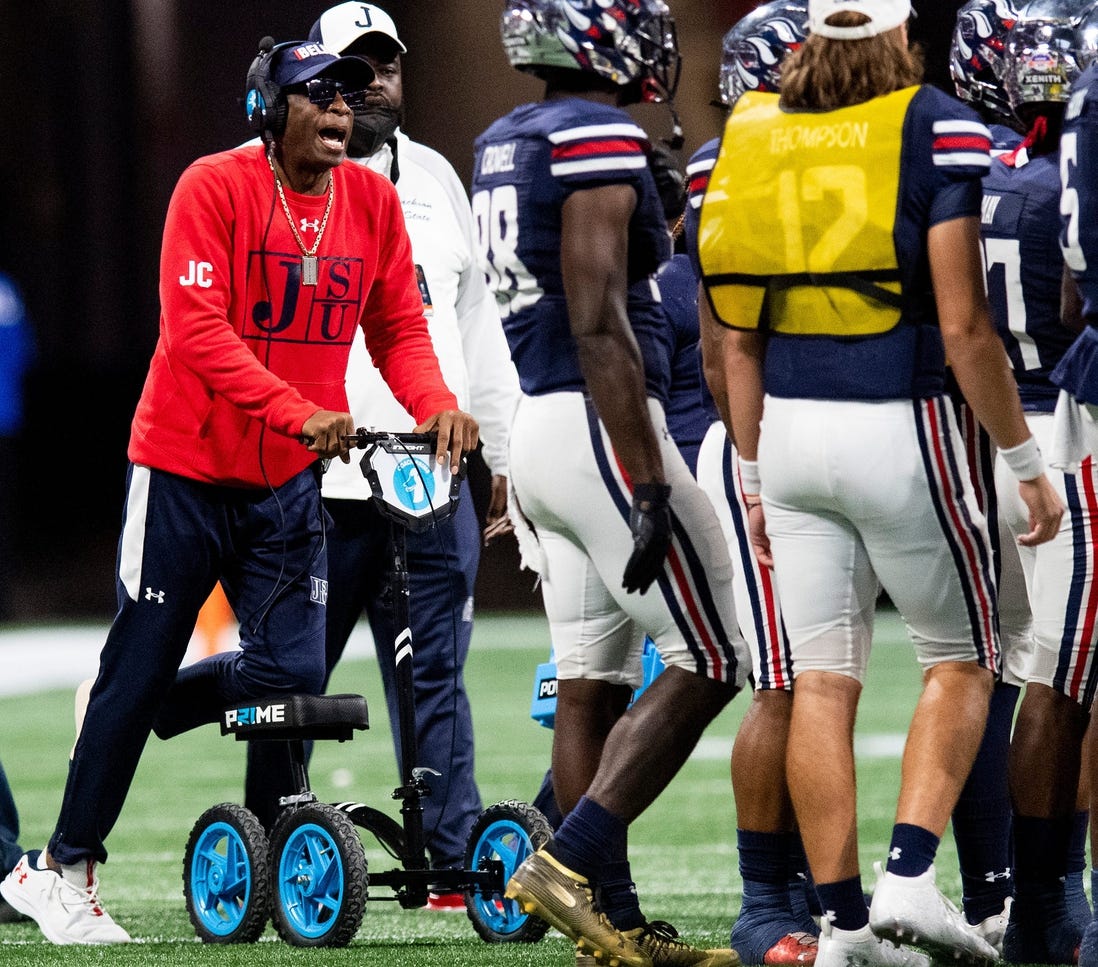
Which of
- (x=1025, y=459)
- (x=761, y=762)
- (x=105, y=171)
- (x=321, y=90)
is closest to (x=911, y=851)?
(x=761, y=762)

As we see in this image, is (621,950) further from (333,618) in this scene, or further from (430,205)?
(430,205)

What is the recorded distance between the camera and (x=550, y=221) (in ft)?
13.0

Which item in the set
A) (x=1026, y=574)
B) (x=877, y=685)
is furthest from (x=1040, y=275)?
(x=877, y=685)

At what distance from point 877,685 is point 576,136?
25.7 ft

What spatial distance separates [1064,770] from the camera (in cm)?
429

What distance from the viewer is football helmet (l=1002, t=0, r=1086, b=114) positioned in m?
4.28

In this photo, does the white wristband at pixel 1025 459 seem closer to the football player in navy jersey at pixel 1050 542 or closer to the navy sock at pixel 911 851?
the football player in navy jersey at pixel 1050 542

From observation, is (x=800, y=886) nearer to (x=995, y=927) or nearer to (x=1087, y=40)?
(x=995, y=927)

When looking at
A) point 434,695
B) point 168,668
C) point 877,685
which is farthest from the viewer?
point 877,685

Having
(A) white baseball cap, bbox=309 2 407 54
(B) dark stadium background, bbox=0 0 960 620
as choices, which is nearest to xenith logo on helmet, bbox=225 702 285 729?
(A) white baseball cap, bbox=309 2 407 54

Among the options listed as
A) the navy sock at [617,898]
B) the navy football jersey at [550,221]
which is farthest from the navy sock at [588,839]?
the navy football jersey at [550,221]

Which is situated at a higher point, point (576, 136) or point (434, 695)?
point (576, 136)

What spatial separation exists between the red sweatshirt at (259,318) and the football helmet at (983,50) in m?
1.36

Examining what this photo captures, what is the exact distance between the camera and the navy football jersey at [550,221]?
3.86 metres
